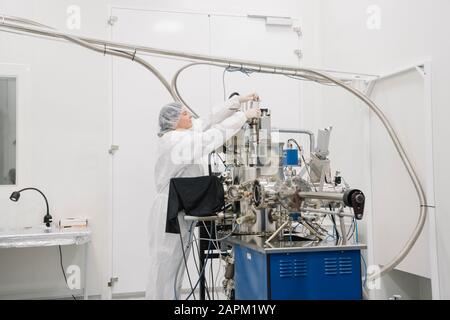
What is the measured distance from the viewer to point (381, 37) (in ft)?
10.1

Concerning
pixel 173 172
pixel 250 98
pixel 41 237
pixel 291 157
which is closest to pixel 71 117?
pixel 41 237

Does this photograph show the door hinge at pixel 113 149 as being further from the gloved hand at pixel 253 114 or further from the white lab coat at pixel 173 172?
the gloved hand at pixel 253 114

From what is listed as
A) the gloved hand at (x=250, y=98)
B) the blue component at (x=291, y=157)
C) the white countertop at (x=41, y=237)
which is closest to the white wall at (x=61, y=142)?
the white countertop at (x=41, y=237)

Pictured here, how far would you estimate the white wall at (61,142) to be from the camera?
10.6 ft

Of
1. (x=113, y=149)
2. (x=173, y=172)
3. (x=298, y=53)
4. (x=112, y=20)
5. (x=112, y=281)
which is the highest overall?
(x=112, y=20)

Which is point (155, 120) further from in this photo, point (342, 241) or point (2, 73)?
point (342, 241)

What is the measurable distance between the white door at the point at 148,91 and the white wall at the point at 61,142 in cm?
10

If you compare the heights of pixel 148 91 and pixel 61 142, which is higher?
pixel 148 91

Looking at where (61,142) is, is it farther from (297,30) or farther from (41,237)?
(297,30)

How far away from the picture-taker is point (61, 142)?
3.36m

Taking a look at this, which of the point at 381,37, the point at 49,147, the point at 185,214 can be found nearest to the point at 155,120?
the point at 49,147

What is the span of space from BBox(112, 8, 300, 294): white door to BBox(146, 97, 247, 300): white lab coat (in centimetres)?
91

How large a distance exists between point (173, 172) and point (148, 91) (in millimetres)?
1255

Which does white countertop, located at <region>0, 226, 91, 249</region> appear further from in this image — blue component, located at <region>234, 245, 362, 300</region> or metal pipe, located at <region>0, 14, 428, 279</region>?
blue component, located at <region>234, 245, 362, 300</region>
